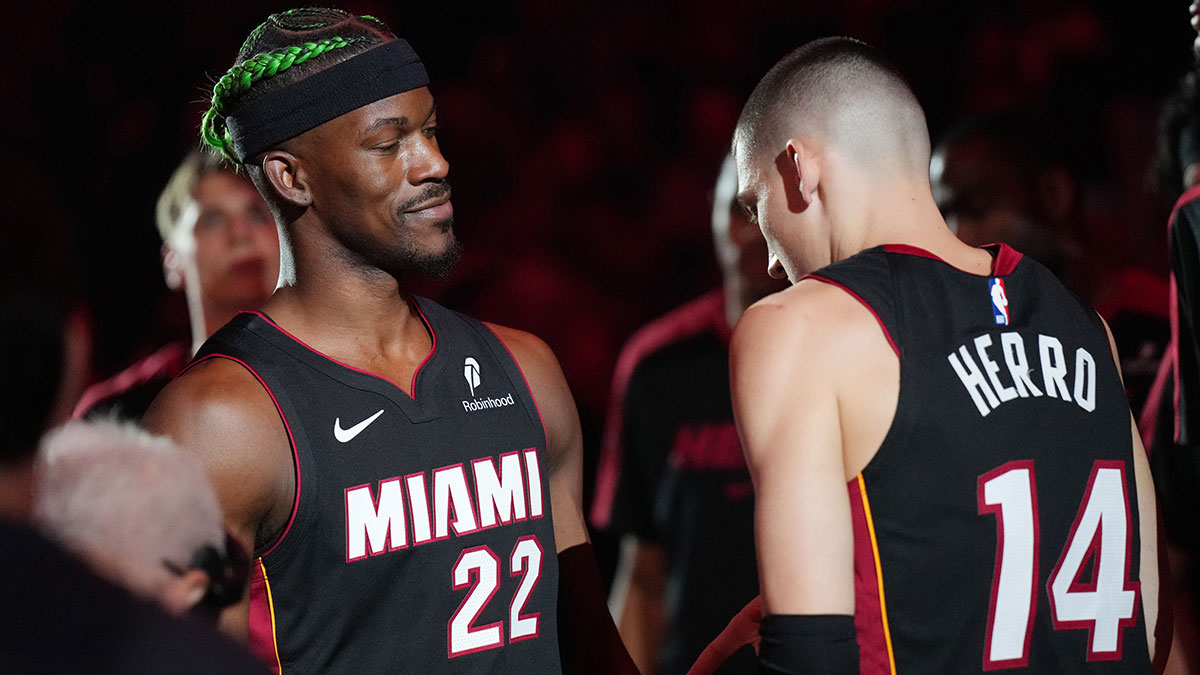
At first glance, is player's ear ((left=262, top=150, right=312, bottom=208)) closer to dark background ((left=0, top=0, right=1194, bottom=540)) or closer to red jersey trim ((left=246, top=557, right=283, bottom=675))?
red jersey trim ((left=246, top=557, right=283, bottom=675))

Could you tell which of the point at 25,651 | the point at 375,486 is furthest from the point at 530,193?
the point at 25,651

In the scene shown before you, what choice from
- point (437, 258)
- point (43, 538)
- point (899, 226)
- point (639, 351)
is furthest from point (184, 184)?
point (43, 538)

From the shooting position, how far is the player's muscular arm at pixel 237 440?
6.00 ft

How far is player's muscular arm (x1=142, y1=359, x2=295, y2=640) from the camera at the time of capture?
183 centimetres

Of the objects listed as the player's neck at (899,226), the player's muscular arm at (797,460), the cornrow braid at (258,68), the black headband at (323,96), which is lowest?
the player's muscular arm at (797,460)

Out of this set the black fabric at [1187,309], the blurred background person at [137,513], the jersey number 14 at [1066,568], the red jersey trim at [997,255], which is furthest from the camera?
the black fabric at [1187,309]

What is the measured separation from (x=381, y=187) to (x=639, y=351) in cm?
142

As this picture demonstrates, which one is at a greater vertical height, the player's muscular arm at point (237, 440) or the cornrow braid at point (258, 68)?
the cornrow braid at point (258, 68)

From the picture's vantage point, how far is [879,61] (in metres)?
1.90

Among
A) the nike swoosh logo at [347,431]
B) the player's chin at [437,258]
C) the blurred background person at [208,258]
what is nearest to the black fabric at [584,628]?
the nike swoosh logo at [347,431]

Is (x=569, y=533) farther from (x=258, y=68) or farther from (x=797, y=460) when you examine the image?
(x=258, y=68)

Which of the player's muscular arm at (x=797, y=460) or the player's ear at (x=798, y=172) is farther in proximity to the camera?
the player's ear at (x=798, y=172)

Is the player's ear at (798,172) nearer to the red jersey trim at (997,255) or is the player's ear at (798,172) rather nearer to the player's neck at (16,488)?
the red jersey trim at (997,255)

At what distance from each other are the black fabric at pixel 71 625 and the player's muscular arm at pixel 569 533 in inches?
53.3
